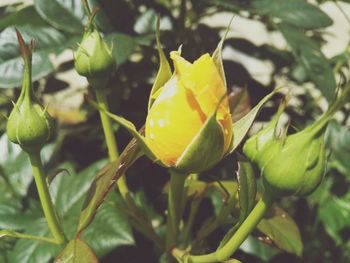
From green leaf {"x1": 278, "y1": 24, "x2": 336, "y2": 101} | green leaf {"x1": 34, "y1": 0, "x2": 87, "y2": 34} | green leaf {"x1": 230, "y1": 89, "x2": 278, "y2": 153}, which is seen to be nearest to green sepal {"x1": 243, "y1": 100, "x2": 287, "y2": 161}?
green leaf {"x1": 230, "y1": 89, "x2": 278, "y2": 153}

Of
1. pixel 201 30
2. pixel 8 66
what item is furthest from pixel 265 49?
pixel 8 66

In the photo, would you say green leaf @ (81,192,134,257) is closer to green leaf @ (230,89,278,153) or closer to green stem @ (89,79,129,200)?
green stem @ (89,79,129,200)

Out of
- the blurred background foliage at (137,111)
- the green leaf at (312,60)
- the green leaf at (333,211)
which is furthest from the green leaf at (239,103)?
the green leaf at (333,211)

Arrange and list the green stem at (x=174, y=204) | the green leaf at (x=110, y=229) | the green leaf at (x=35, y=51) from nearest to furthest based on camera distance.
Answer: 1. the green stem at (x=174, y=204)
2. the green leaf at (x=110, y=229)
3. the green leaf at (x=35, y=51)

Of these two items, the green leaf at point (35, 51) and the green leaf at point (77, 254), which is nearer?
the green leaf at point (77, 254)

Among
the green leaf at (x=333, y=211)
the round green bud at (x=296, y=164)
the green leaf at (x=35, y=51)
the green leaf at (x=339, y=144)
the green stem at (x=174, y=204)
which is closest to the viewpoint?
the round green bud at (x=296, y=164)

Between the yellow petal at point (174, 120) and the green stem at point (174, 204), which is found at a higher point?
the yellow petal at point (174, 120)

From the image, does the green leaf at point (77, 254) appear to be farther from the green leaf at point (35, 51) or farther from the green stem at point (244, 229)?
the green leaf at point (35, 51)
